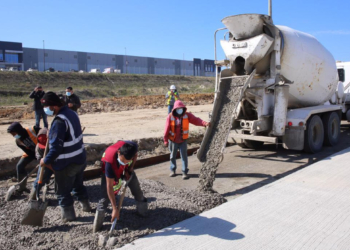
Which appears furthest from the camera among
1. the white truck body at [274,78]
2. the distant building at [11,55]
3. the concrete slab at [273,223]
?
the distant building at [11,55]

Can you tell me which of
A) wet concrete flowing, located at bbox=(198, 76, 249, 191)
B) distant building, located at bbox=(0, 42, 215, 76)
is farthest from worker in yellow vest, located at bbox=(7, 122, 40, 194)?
distant building, located at bbox=(0, 42, 215, 76)

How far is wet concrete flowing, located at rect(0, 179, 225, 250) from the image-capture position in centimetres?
381

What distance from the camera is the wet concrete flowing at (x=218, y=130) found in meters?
6.01

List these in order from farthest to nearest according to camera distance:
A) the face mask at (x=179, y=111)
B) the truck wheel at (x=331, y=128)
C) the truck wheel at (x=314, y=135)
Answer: the truck wheel at (x=331, y=128) < the truck wheel at (x=314, y=135) < the face mask at (x=179, y=111)

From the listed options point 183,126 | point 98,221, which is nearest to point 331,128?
point 183,126

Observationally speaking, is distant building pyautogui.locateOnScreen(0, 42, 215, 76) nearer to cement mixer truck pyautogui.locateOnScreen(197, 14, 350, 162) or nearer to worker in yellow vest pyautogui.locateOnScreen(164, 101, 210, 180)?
cement mixer truck pyautogui.locateOnScreen(197, 14, 350, 162)

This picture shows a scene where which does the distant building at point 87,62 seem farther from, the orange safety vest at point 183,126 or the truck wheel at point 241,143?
the orange safety vest at point 183,126

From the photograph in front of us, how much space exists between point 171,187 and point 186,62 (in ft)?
267

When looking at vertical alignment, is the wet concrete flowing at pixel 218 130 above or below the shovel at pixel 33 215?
above

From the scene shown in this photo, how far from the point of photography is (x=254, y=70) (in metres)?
7.79

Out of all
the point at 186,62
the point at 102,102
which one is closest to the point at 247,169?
the point at 102,102

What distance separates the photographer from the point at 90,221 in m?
4.40

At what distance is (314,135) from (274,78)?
8.07 ft

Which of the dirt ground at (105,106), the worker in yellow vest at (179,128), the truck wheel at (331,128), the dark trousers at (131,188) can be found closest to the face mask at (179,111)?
the worker in yellow vest at (179,128)
